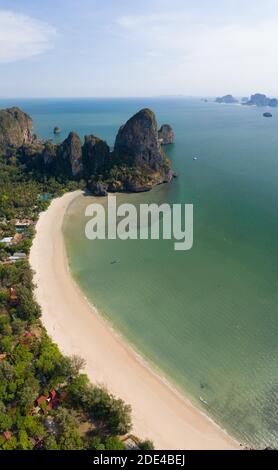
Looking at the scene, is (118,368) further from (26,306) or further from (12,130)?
(12,130)

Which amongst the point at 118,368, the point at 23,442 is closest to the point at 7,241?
the point at 118,368

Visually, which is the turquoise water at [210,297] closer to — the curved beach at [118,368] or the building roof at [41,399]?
the curved beach at [118,368]

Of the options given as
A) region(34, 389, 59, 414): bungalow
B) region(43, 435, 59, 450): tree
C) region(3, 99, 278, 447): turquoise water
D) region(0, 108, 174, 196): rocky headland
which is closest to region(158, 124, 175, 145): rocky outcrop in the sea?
region(0, 108, 174, 196): rocky headland

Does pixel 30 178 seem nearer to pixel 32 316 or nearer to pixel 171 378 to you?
pixel 32 316

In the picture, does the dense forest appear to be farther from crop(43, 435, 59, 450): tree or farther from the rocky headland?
the rocky headland

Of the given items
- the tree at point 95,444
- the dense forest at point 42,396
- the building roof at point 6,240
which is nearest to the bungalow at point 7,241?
the building roof at point 6,240

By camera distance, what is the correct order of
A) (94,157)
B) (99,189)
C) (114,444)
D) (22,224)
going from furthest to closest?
1. (94,157)
2. (99,189)
3. (22,224)
4. (114,444)
